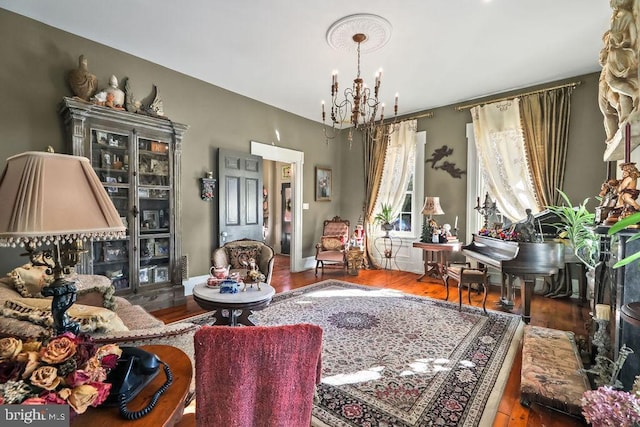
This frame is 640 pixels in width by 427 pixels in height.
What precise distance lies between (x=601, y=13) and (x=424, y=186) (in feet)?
10.4

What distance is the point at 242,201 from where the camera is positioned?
15.2 feet

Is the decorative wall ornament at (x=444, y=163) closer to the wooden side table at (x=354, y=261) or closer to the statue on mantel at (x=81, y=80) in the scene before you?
the wooden side table at (x=354, y=261)

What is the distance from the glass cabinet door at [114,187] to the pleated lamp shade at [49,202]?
8.89 ft

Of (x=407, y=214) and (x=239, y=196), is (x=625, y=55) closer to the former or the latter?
(x=407, y=214)

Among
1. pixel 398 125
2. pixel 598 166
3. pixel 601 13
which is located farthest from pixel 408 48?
pixel 598 166

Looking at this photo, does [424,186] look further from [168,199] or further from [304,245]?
[168,199]

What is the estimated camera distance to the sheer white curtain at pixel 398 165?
18.1 feet

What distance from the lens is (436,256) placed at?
5.23 metres

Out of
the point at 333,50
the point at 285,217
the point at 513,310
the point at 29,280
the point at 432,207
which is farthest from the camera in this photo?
the point at 285,217

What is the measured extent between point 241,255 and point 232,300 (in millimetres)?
1451

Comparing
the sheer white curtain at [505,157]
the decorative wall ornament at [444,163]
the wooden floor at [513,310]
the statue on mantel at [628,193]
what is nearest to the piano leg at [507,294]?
the wooden floor at [513,310]

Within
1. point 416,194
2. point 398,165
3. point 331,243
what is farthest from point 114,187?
point 416,194

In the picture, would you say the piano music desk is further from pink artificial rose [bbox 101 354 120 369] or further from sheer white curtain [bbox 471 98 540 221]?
pink artificial rose [bbox 101 354 120 369]

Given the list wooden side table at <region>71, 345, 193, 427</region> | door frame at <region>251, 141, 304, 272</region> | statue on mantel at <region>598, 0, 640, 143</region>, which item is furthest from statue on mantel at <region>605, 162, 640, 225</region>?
door frame at <region>251, 141, 304, 272</region>
